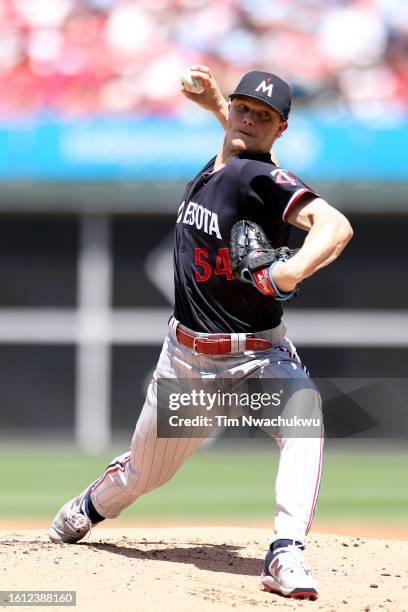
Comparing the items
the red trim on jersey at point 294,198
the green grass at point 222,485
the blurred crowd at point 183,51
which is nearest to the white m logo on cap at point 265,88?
the red trim on jersey at point 294,198

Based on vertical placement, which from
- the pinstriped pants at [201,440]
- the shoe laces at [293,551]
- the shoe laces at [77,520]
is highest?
the pinstriped pants at [201,440]

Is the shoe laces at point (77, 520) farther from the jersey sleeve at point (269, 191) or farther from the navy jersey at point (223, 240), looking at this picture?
the jersey sleeve at point (269, 191)

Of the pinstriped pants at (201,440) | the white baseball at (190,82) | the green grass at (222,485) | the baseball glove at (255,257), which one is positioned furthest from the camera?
the green grass at (222,485)

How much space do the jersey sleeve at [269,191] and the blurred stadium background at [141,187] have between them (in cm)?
633

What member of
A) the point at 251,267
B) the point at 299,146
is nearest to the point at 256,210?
the point at 251,267

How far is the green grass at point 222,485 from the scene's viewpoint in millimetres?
7656

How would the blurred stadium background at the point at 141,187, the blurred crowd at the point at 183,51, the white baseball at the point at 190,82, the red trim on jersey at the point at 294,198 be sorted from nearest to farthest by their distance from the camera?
the red trim on jersey at the point at 294,198, the white baseball at the point at 190,82, the blurred stadium background at the point at 141,187, the blurred crowd at the point at 183,51

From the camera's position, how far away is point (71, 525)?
15.1 feet

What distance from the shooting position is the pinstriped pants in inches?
152

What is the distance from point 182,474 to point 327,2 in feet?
19.0

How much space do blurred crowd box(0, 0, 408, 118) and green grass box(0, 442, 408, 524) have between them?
360 cm

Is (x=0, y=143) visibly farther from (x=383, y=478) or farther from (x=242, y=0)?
(x=383, y=478)

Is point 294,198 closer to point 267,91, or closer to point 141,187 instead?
point 267,91

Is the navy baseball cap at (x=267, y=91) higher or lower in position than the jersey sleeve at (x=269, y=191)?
higher
